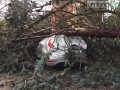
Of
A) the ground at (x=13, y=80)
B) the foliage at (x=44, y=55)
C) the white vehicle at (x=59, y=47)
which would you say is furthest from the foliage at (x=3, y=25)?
the ground at (x=13, y=80)

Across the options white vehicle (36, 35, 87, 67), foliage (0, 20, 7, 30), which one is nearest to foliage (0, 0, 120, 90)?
foliage (0, 20, 7, 30)

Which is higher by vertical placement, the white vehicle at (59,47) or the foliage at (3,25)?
the foliage at (3,25)

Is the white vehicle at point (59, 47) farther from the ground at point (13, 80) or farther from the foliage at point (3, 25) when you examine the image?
the foliage at point (3, 25)

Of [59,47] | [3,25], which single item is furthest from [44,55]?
[3,25]

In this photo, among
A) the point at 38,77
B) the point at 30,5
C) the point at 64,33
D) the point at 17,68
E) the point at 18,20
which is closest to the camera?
the point at 38,77

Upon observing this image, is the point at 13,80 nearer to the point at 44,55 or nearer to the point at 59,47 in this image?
the point at 44,55

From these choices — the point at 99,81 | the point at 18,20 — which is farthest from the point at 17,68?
the point at 99,81

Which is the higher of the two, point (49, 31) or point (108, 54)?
point (49, 31)

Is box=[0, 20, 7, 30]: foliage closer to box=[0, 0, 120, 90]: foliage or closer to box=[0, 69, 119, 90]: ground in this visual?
box=[0, 0, 120, 90]: foliage

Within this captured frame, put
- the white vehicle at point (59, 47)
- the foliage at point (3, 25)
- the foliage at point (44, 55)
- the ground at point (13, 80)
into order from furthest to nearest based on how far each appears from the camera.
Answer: the foliage at point (3, 25), the white vehicle at point (59, 47), the ground at point (13, 80), the foliage at point (44, 55)

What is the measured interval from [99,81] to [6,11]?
2.80 m

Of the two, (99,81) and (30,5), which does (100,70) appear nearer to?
(99,81)

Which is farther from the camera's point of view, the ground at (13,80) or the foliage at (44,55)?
the ground at (13,80)

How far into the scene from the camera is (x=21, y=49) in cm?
659
